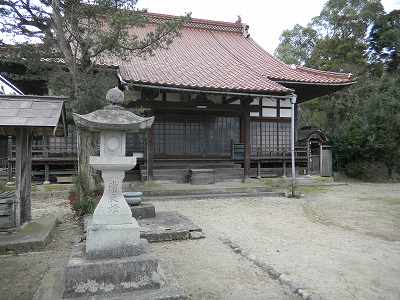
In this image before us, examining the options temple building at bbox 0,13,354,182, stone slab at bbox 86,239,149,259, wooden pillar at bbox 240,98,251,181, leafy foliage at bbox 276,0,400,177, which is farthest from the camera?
leafy foliage at bbox 276,0,400,177

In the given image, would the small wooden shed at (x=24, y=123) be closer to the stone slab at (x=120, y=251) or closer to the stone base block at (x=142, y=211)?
the stone base block at (x=142, y=211)

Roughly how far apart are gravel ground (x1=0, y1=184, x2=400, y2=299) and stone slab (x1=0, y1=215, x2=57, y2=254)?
7.8 inches

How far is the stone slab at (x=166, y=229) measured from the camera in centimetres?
619

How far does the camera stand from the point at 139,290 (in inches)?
149

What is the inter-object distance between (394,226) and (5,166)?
1304 centimetres

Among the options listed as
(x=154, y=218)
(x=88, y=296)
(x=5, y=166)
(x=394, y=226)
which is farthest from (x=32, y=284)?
(x=5, y=166)

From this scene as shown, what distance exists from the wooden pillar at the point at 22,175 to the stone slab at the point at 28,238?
0.76 feet

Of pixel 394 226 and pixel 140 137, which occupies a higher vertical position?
pixel 140 137

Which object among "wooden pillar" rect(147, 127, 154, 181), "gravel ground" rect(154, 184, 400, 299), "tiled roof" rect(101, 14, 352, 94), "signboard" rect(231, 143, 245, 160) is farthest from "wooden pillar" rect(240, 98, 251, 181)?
"wooden pillar" rect(147, 127, 154, 181)

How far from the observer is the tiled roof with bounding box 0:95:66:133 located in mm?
5227

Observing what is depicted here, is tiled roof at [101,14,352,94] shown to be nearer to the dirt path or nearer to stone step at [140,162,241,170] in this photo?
stone step at [140,162,241,170]

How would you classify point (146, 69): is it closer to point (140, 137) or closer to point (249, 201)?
point (140, 137)

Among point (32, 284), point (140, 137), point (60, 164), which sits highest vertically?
point (140, 137)

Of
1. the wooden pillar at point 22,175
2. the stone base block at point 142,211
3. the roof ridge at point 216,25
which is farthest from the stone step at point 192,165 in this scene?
the roof ridge at point 216,25
